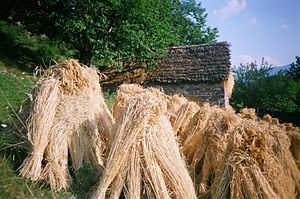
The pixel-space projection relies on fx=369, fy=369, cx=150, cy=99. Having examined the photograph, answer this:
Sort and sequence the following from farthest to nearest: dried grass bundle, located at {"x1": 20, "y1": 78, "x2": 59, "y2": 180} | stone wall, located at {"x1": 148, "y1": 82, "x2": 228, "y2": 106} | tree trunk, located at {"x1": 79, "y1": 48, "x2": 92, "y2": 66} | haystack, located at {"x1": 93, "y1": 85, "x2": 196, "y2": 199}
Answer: stone wall, located at {"x1": 148, "y1": 82, "x2": 228, "y2": 106} < tree trunk, located at {"x1": 79, "y1": 48, "x2": 92, "y2": 66} < dried grass bundle, located at {"x1": 20, "y1": 78, "x2": 59, "y2": 180} < haystack, located at {"x1": 93, "y1": 85, "x2": 196, "y2": 199}

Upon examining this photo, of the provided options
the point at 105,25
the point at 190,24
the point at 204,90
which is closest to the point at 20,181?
the point at 105,25

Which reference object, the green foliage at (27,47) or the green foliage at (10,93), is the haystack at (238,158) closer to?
the green foliage at (10,93)

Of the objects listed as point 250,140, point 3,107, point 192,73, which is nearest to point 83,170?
point 250,140

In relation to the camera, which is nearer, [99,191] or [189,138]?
[99,191]

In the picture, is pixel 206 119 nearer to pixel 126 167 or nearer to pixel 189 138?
pixel 189 138

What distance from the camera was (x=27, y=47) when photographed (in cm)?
1692

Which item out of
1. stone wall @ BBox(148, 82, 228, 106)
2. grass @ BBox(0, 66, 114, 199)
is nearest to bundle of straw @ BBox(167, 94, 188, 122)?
grass @ BBox(0, 66, 114, 199)

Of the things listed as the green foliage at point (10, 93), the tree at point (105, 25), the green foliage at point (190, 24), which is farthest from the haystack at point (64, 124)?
the green foliage at point (190, 24)

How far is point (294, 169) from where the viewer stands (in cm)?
568

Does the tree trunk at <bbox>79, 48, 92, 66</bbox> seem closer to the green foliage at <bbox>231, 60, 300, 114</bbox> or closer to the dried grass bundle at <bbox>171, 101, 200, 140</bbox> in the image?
the dried grass bundle at <bbox>171, 101, 200, 140</bbox>

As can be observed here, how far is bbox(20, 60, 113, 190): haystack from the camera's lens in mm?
4535

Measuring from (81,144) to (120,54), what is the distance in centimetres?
1073

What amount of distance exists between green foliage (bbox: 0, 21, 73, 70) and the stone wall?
5157 mm

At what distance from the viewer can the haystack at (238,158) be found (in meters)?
4.60
